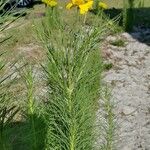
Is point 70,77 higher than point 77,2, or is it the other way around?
point 77,2

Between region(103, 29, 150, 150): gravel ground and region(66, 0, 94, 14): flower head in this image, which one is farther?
region(103, 29, 150, 150): gravel ground

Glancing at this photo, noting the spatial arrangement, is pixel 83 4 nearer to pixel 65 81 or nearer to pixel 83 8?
pixel 83 8

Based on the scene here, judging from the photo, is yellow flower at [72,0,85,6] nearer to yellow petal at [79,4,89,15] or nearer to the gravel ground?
yellow petal at [79,4,89,15]

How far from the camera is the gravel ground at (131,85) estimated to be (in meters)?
7.39

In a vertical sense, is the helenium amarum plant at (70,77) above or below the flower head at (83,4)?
below

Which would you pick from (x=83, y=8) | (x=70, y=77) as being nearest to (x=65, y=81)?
(x=70, y=77)

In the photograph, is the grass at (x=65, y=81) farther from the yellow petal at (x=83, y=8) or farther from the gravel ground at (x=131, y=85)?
the gravel ground at (x=131, y=85)

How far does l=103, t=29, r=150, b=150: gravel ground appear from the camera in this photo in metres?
7.39

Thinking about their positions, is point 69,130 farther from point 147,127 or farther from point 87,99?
point 147,127

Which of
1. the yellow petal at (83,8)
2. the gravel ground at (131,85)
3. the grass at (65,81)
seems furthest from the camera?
the gravel ground at (131,85)

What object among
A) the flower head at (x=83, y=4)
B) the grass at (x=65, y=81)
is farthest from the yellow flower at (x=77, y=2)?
the grass at (x=65, y=81)

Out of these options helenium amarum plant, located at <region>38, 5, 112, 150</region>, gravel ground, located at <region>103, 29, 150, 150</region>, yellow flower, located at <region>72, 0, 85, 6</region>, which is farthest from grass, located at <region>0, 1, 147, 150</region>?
gravel ground, located at <region>103, 29, 150, 150</region>

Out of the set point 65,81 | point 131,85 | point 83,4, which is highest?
point 83,4

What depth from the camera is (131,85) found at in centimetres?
959
